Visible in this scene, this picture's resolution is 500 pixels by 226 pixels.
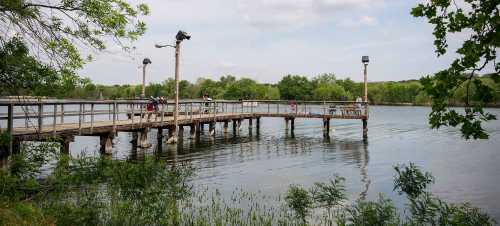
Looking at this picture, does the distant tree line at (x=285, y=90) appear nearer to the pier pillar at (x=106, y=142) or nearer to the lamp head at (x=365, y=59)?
the lamp head at (x=365, y=59)

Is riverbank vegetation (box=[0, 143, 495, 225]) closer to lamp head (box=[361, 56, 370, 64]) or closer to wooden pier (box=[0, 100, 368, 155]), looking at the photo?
wooden pier (box=[0, 100, 368, 155])

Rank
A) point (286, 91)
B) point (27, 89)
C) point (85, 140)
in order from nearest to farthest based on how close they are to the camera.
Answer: point (27, 89), point (85, 140), point (286, 91)

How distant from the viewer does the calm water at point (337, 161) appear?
1616 centimetres

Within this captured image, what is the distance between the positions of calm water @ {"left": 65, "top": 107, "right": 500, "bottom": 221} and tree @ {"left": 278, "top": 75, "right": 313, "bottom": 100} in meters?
133

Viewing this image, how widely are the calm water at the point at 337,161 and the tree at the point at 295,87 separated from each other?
13292 centimetres

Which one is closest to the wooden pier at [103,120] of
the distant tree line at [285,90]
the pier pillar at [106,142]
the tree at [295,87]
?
the pier pillar at [106,142]

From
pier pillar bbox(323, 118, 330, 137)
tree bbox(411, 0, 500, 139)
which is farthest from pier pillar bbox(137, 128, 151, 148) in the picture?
tree bbox(411, 0, 500, 139)

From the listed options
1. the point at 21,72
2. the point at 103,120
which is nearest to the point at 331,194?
the point at 21,72

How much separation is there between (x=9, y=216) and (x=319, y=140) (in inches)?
1085

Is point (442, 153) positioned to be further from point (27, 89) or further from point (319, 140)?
point (27, 89)

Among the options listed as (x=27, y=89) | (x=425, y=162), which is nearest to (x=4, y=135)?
(x=27, y=89)

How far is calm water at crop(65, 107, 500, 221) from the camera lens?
16.2m

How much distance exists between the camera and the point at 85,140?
→ 105 ft

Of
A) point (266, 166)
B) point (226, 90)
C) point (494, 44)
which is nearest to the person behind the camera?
point (494, 44)
